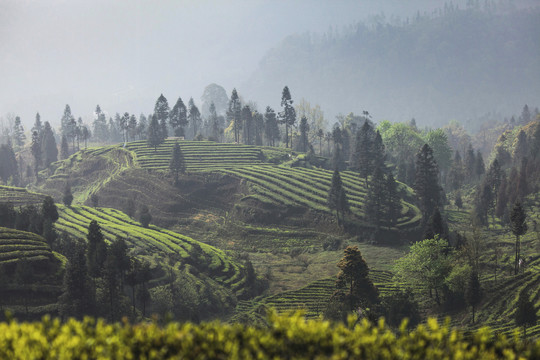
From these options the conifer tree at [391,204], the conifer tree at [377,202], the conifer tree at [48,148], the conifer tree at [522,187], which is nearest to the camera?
the conifer tree at [377,202]

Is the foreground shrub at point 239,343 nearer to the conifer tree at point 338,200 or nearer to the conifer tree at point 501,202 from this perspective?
the conifer tree at point 338,200

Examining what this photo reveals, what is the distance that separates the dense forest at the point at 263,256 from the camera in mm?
19344

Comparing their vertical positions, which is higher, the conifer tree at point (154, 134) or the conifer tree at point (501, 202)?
the conifer tree at point (154, 134)

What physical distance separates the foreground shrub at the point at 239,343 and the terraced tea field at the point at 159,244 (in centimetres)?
5798

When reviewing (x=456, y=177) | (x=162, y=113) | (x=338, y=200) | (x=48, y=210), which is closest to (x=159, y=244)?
(x=48, y=210)

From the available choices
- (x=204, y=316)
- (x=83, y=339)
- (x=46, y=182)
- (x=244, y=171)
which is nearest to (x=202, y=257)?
(x=204, y=316)

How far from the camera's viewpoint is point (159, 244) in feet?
286

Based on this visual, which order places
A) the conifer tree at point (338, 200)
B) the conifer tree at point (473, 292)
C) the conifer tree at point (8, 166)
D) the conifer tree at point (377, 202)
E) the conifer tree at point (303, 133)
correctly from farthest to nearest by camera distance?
the conifer tree at point (303, 133) → the conifer tree at point (8, 166) → the conifer tree at point (338, 200) → the conifer tree at point (377, 202) → the conifer tree at point (473, 292)

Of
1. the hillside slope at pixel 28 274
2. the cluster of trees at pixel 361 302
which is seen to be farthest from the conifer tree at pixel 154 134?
the cluster of trees at pixel 361 302

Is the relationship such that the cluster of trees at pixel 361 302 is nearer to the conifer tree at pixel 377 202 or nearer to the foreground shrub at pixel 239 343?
the foreground shrub at pixel 239 343

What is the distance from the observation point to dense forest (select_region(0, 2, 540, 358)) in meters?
19.3

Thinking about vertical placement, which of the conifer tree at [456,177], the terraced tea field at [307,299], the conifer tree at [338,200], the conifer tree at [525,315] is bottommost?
the terraced tea field at [307,299]

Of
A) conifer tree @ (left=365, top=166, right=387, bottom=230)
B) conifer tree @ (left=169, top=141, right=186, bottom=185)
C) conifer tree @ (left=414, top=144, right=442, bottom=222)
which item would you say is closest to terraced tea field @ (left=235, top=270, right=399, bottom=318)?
conifer tree @ (left=365, top=166, right=387, bottom=230)

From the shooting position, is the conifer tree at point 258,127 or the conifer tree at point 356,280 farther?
the conifer tree at point 258,127
